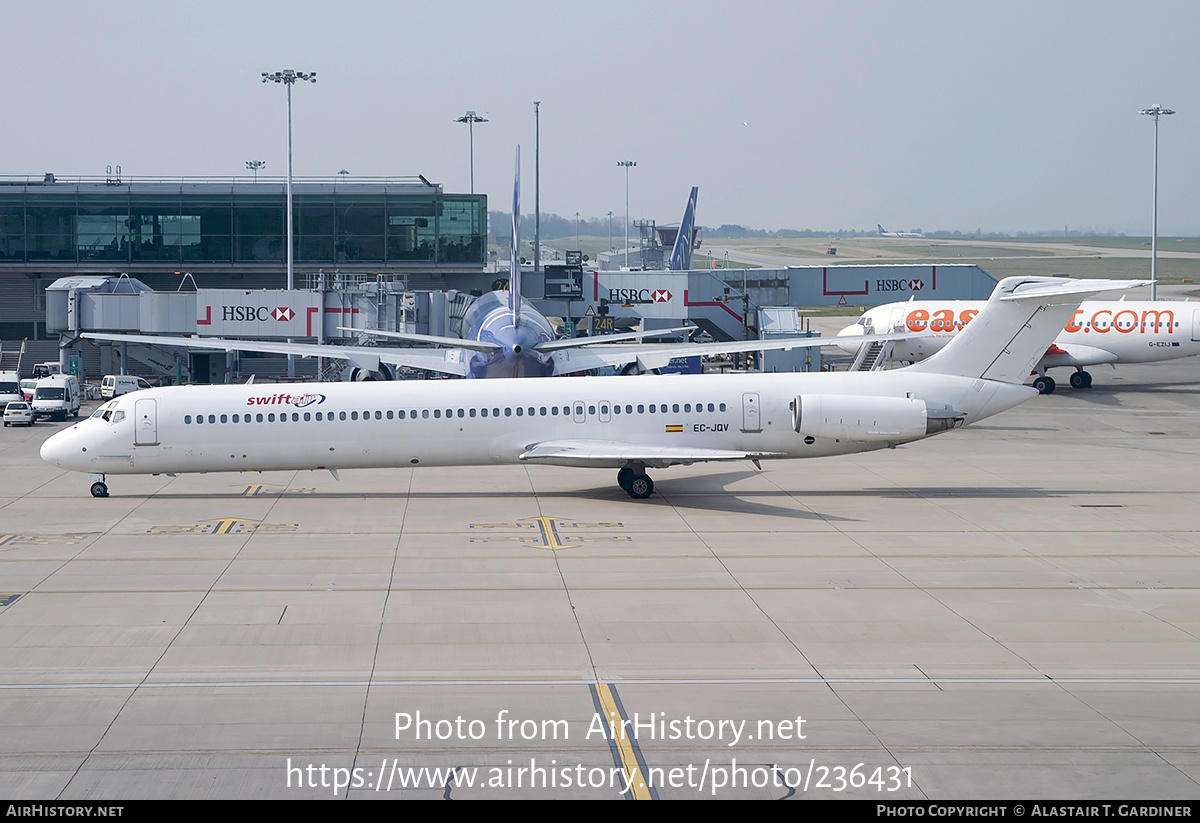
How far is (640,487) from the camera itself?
101 feet

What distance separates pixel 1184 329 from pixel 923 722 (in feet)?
167

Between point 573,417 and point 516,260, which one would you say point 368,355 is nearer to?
point 516,260

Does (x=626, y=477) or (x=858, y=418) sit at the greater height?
(x=858, y=418)

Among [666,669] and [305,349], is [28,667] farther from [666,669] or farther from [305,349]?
[305,349]

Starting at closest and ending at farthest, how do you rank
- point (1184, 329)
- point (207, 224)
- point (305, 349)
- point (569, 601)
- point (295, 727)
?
point (295, 727), point (569, 601), point (305, 349), point (1184, 329), point (207, 224)

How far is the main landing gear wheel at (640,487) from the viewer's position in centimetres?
3089

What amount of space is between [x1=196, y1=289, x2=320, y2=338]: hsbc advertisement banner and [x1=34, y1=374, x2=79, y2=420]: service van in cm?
906

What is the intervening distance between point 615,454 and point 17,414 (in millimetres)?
29477

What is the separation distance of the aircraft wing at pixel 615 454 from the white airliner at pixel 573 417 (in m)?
0.07

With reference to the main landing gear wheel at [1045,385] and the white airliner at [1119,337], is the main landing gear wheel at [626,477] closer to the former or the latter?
the white airliner at [1119,337]

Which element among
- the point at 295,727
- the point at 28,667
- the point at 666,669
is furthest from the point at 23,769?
the point at 666,669

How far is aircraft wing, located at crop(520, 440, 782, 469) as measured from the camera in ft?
97.5

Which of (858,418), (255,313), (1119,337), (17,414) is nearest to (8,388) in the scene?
(17,414)
